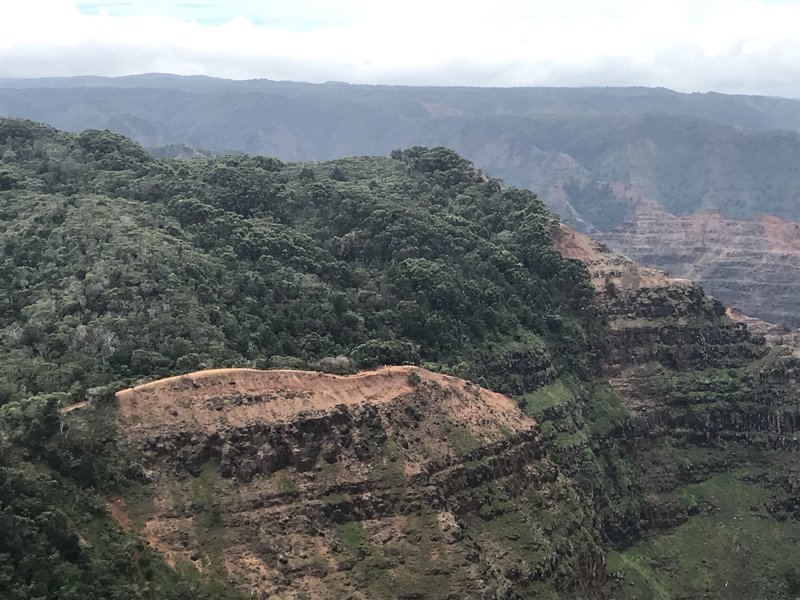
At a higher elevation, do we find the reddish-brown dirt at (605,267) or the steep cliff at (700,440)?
the reddish-brown dirt at (605,267)

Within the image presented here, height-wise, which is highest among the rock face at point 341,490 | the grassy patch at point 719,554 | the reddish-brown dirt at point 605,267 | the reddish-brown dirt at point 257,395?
the reddish-brown dirt at point 605,267

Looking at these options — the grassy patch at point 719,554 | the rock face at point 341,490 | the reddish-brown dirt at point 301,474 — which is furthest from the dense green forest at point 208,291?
the grassy patch at point 719,554

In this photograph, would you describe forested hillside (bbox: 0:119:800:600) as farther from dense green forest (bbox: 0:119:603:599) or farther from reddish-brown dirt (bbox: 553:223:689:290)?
reddish-brown dirt (bbox: 553:223:689:290)

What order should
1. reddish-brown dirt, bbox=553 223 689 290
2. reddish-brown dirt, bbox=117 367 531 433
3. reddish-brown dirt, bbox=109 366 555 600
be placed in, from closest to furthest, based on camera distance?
1. reddish-brown dirt, bbox=109 366 555 600
2. reddish-brown dirt, bbox=117 367 531 433
3. reddish-brown dirt, bbox=553 223 689 290

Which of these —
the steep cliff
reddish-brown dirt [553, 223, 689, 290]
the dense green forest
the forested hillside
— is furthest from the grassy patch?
reddish-brown dirt [553, 223, 689, 290]

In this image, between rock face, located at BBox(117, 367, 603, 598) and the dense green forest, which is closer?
the dense green forest

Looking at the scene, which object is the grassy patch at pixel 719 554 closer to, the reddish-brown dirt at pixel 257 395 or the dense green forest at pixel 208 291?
the dense green forest at pixel 208 291

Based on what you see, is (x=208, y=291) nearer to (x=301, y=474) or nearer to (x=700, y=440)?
(x=301, y=474)

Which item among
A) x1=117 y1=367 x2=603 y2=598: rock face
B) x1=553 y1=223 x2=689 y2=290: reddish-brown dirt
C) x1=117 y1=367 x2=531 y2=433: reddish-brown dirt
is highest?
x1=553 y1=223 x2=689 y2=290: reddish-brown dirt
